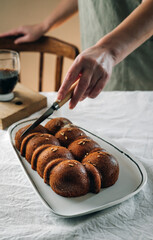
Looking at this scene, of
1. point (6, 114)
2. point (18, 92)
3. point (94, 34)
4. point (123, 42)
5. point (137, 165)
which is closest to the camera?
point (137, 165)

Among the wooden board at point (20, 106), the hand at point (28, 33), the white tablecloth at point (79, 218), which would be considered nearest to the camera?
the white tablecloth at point (79, 218)

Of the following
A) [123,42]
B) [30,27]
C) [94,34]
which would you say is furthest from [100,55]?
[30,27]

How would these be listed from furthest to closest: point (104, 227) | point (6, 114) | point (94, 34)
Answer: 1. point (94, 34)
2. point (6, 114)
3. point (104, 227)

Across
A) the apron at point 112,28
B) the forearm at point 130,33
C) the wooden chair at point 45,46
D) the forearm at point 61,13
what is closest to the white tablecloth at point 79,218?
the forearm at point 130,33

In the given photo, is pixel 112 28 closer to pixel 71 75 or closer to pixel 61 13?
pixel 61 13

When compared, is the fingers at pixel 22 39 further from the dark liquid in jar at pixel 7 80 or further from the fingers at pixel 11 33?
the dark liquid in jar at pixel 7 80

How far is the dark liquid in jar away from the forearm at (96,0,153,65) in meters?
0.39

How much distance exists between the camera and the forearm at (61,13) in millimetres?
1503

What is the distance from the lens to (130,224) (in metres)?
0.58

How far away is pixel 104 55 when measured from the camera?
0.82 m

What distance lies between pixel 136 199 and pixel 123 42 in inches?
18.6

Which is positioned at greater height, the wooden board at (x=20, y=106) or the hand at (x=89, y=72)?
the hand at (x=89, y=72)

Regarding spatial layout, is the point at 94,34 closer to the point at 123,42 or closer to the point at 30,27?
the point at 30,27

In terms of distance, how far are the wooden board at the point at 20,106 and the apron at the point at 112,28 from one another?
0.47 metres
